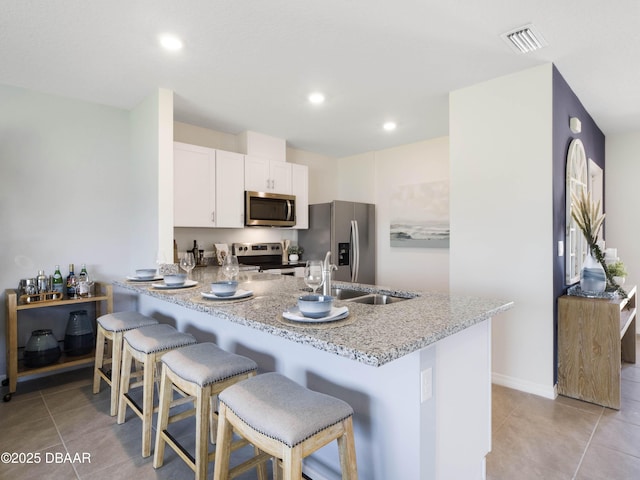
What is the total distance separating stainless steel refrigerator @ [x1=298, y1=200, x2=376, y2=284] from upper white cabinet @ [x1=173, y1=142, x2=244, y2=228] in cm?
119

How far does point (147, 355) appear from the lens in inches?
78.1

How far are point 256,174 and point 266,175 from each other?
147 millimetres

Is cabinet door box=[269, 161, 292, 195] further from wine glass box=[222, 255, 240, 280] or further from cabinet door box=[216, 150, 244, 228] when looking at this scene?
wine glass box=[222, 255, 240, 280]

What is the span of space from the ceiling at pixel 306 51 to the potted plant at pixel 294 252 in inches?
76.4

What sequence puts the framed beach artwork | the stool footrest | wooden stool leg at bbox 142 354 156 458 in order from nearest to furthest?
1. the stool footrest
2. wooden stool leg at bbox 142 354 156 458
3. the framed beach artwork

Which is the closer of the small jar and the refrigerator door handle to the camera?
the small jar

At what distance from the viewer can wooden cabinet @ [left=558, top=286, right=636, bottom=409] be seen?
8.27 ft

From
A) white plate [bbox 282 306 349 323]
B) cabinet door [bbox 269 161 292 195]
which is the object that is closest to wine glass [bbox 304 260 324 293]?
white plate [bbox 282 306 349 323]

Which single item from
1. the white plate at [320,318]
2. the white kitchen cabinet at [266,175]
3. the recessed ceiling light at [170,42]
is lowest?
the white plate at [320,318]

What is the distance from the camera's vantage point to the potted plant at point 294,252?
4902 mm

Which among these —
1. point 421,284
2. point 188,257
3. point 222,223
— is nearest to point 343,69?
point 188,257

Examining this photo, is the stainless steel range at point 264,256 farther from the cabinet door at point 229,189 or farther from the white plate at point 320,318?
the white plate at point 320,318

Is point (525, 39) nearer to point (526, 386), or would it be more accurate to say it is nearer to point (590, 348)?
point (590, 348)

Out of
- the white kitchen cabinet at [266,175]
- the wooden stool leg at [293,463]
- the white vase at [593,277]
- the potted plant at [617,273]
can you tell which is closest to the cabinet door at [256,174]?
the white kitchen cabinet at [266,175]
